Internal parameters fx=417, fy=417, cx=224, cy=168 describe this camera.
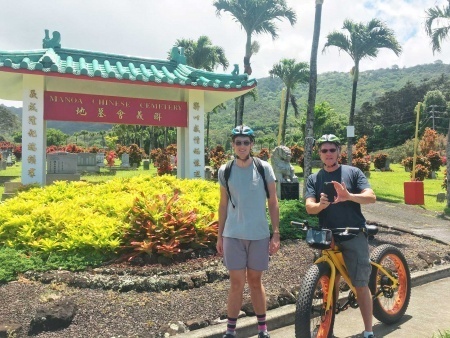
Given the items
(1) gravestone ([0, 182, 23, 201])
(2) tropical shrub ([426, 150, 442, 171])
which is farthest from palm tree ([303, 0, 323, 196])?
(2) tropical shrub ([426, 150, 442, 171])

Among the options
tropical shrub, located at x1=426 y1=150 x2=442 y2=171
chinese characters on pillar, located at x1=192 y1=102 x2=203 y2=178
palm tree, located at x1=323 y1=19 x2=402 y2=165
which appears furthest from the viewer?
tropical shrub, located at x1=426 y1=150 x2=442 y2=171

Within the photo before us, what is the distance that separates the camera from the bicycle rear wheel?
3.92 m

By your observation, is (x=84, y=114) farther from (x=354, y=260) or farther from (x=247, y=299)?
(x=354, y=260)

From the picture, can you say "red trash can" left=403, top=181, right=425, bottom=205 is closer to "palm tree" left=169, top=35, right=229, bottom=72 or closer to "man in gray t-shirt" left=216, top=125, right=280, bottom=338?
"man in gray t-shirt" left=216, top=125, right=280, bottom=338

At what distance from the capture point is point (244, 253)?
3.32 m

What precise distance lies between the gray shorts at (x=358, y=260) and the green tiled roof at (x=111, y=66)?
7.18m

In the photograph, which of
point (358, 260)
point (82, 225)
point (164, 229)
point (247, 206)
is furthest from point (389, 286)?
point (82, 225)

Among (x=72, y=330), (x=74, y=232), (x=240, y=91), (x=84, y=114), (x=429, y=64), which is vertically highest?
(x=429, y=64)

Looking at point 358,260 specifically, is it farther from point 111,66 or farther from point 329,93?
point 329,93

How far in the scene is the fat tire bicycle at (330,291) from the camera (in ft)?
10.5

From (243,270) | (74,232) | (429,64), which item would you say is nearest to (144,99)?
(74,232)

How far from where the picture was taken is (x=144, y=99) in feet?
33.6

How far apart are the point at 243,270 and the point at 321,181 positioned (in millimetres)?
970

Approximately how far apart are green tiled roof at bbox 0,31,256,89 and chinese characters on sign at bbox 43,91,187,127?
65 cm
